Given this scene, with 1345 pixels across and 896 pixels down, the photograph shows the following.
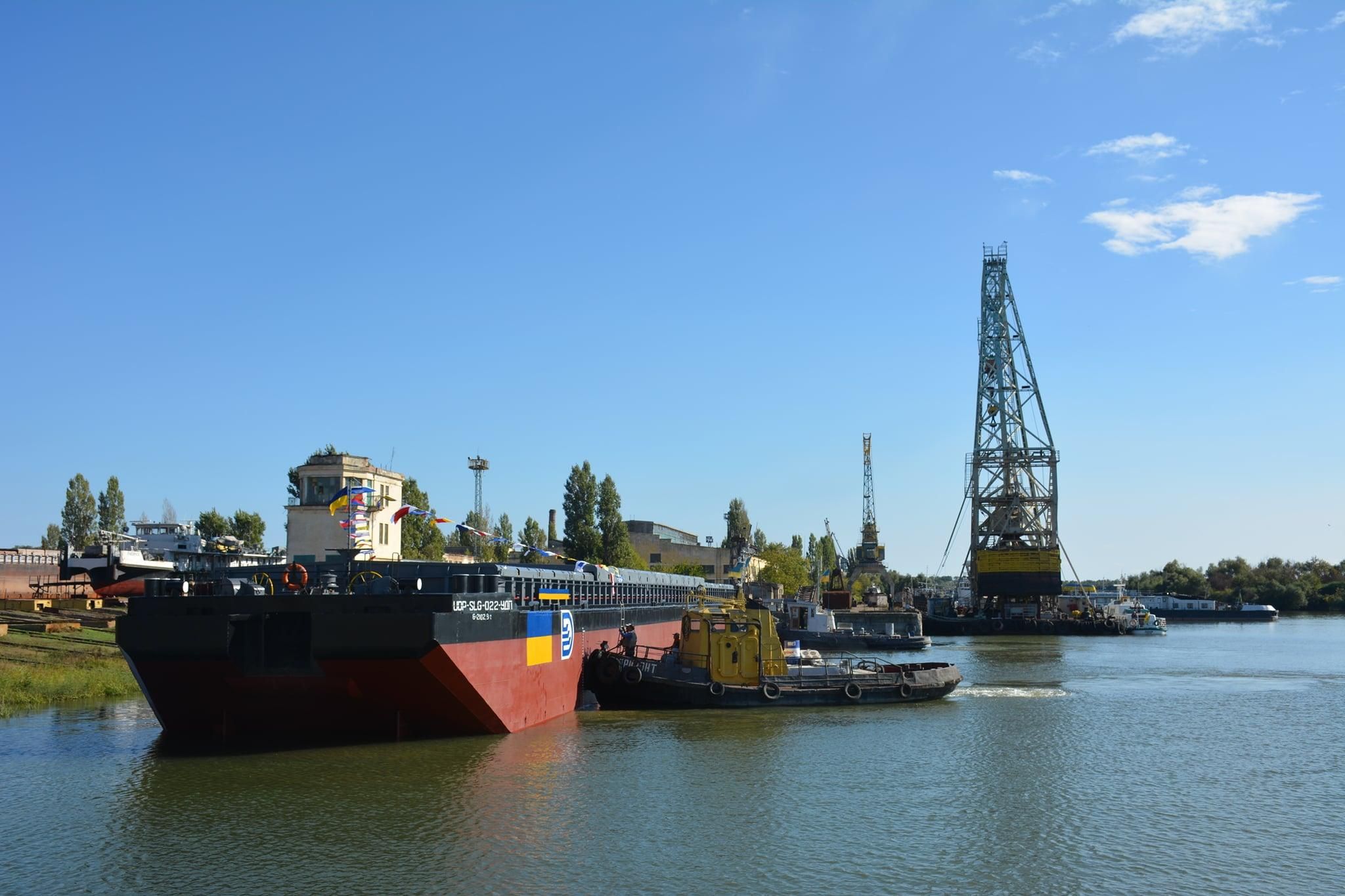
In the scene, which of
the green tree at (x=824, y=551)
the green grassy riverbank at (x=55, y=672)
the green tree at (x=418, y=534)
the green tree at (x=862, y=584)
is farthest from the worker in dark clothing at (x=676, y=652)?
the green tree at (x=824, y=551)

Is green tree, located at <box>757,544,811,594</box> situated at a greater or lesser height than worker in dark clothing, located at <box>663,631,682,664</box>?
greater

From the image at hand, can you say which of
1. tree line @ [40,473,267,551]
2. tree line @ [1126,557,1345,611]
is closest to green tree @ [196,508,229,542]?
tree line @ [40,473,267,551]

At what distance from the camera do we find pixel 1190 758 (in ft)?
87.9

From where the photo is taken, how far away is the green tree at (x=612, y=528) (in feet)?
292

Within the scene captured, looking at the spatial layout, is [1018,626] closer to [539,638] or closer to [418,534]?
[418,534]

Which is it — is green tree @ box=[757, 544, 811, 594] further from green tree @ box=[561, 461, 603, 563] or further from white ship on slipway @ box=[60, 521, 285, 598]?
white ship on slipway @ box=[60, 521, 285, 598]

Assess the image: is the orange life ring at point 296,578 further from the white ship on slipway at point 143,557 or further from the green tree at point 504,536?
the green tree at point 504,536

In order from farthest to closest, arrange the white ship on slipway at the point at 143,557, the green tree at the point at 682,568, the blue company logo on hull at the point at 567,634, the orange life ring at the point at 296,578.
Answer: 1. the green tree at the point at 682,568
2. the white ship on slipway at the point at 143,557
3. the blue company logo on hull at the point at 567,634
4. the orange life ring at the point at 296,578

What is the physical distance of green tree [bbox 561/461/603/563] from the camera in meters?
90.6

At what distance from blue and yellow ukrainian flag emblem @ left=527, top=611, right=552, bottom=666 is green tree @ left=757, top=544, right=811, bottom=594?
75333 millimetres

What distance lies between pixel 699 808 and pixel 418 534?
59.1 metres

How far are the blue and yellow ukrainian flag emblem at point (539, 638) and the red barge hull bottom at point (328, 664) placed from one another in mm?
503

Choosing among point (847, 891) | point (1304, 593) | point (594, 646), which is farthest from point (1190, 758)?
point (1304, 593)

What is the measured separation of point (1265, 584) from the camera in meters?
164
